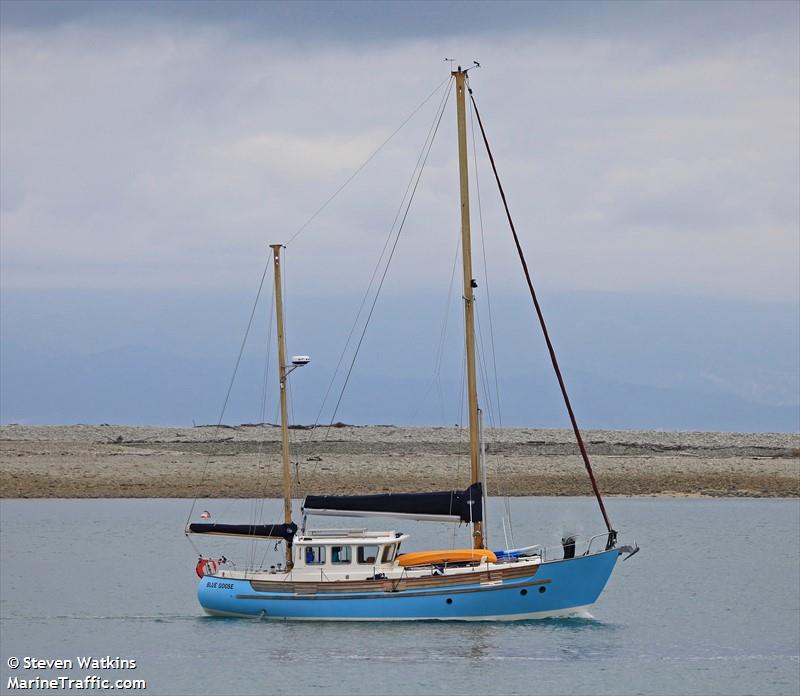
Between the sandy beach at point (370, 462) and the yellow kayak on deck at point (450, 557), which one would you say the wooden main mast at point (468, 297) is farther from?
the sandy beach at point (370, 462)

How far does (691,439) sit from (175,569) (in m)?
56.2

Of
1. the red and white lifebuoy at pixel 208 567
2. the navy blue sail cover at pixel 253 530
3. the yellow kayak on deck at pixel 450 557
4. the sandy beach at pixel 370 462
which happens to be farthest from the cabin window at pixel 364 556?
the sandy beach at pixel 370 462

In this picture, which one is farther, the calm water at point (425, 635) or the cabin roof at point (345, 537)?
the cabin roof at point (345, 537)

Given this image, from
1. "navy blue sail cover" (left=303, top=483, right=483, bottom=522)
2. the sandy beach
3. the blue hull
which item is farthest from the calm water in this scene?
the sandy beach

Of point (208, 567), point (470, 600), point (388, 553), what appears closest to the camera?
point (470, 600)

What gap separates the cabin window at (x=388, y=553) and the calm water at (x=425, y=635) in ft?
5.37

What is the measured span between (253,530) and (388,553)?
3602mm

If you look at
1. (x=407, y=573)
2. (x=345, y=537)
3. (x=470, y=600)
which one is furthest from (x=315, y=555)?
(x=470, y=600)

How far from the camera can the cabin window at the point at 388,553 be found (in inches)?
1464

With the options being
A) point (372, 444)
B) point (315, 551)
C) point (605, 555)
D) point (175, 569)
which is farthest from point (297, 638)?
point (372, 444)

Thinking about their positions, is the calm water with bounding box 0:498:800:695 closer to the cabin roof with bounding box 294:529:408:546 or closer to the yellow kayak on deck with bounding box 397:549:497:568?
the yellow kayak on deck with bounding box 397:549:497:568

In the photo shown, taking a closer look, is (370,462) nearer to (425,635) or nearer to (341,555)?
(341,555)

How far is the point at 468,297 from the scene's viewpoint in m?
38.5

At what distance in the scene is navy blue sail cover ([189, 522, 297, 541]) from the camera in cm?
3781
